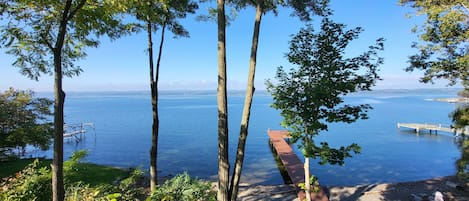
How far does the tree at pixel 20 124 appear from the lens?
576 inches

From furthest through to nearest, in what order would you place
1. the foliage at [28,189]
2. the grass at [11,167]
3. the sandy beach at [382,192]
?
the grass at [11,167] < the sandy beach at [382,192] < the foliage at [28,189]

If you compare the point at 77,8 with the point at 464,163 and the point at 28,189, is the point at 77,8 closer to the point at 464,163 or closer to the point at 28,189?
the point at 28,189

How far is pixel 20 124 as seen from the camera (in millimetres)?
15633

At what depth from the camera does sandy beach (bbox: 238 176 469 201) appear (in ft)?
32.3

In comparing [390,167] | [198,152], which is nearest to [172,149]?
[198,152]

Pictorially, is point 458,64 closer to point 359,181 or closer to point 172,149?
point 359,181

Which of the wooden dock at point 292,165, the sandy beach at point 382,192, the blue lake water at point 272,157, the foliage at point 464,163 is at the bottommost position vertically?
the blue lake water at point 272,157

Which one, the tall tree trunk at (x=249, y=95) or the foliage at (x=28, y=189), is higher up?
the tall tree trunk at (x=249, y=95)

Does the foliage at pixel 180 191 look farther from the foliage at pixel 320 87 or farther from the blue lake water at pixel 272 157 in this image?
the blue lake water at pixel 272 157

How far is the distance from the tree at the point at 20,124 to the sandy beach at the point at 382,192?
40.7ft

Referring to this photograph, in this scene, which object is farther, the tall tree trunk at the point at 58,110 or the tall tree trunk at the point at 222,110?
the tall tree trunk at the point at 222,110

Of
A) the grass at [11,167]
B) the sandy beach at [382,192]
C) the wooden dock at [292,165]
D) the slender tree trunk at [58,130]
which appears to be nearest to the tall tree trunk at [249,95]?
the slender tree trunk at [58,130]

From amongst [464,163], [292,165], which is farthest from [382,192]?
[292,165]

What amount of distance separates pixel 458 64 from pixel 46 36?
9.75 metres
